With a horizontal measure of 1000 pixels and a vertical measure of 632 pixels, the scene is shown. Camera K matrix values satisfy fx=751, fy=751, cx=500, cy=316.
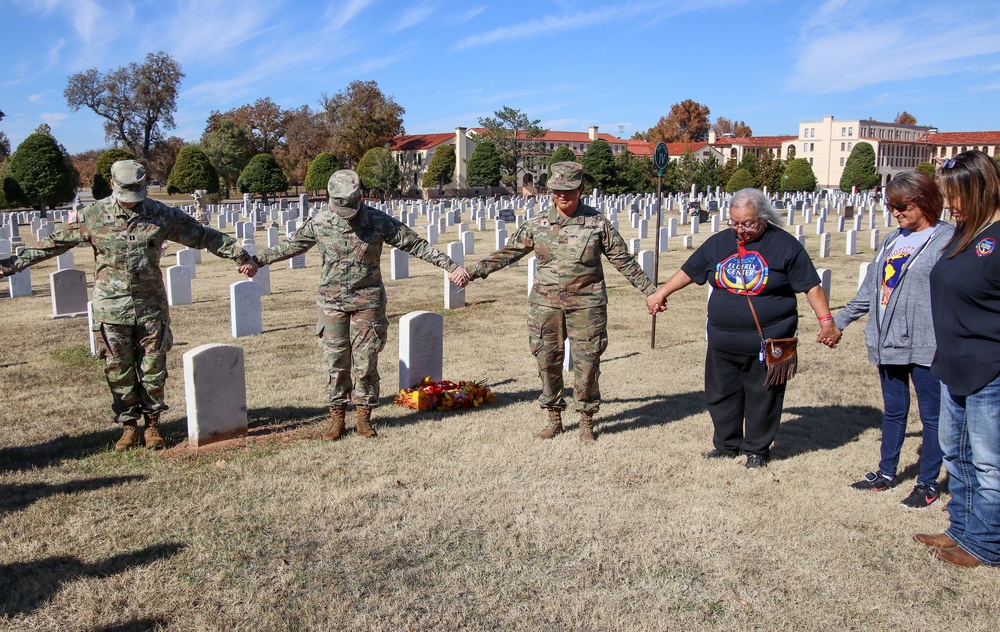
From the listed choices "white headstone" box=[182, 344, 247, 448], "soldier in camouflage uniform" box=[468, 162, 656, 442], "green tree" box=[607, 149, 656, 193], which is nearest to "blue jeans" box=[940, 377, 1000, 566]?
"soldier in camouflage uniform" box=[468, 162, 656, 442]

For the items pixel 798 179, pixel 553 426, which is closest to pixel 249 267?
pixel 553 426

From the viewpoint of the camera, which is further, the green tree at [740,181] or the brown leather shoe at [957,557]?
the green tree at [740,181]

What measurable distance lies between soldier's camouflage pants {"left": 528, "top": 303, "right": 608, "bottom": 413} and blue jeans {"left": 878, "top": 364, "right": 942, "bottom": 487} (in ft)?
6.02

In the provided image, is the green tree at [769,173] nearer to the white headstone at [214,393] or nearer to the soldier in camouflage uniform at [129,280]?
the white headstone at [214,393]

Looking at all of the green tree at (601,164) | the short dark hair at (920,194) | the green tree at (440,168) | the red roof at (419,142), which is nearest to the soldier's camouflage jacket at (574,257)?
the short dark hair at (920,194)

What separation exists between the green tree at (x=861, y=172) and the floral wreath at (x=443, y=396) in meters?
62.1

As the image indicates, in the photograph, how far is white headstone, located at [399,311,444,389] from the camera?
6.79 m

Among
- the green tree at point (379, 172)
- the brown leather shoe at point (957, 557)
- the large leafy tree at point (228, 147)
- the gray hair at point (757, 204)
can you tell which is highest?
the large leafy tree at point (228, 147)

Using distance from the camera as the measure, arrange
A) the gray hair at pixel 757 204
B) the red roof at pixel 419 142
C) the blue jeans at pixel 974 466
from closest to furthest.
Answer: the blue jeans at pixel 974 466 → the gray hair at pixel 757 204 → the red roof at pixel 419 142

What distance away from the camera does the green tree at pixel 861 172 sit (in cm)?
6112

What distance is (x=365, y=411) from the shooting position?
18.8ft

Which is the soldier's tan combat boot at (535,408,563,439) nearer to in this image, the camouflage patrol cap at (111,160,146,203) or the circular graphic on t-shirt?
the circular graphic on t-shirt

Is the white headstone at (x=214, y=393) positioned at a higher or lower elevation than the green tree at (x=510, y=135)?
lower

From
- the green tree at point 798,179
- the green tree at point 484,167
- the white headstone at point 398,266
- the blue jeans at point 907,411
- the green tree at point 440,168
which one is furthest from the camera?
the green tree at point 440,168
